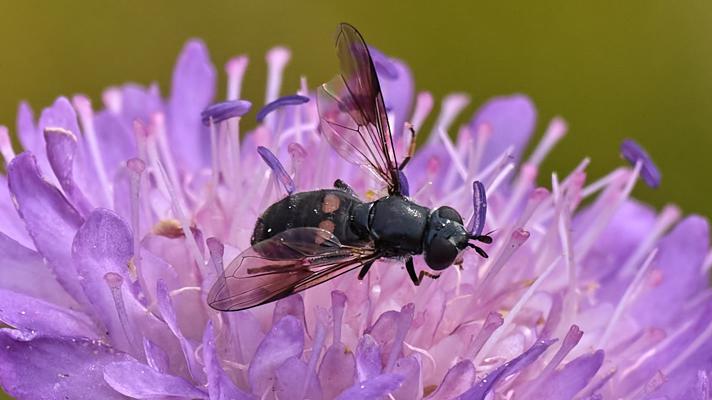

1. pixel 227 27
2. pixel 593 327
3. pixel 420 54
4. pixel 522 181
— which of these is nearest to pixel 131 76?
pixel 227 27

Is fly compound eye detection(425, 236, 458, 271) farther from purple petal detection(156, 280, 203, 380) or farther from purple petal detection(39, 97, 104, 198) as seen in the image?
purple petal detection(39, 97, 104, 198)

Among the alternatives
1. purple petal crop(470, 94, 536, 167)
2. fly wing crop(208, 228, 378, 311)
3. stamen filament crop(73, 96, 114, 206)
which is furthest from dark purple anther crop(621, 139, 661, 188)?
stamen filament crop(73, 96, 114, 206)

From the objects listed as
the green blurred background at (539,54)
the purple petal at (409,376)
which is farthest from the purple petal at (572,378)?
the green blurred background at (539,54)

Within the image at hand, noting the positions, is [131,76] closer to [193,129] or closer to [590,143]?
[193,129]

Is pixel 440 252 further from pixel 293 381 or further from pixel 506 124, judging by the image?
pixel 506 124

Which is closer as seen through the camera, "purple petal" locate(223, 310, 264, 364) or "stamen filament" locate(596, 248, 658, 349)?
"purple petal" locate(223, 310, 264, 364)

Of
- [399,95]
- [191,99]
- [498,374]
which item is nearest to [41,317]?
[498,374]
